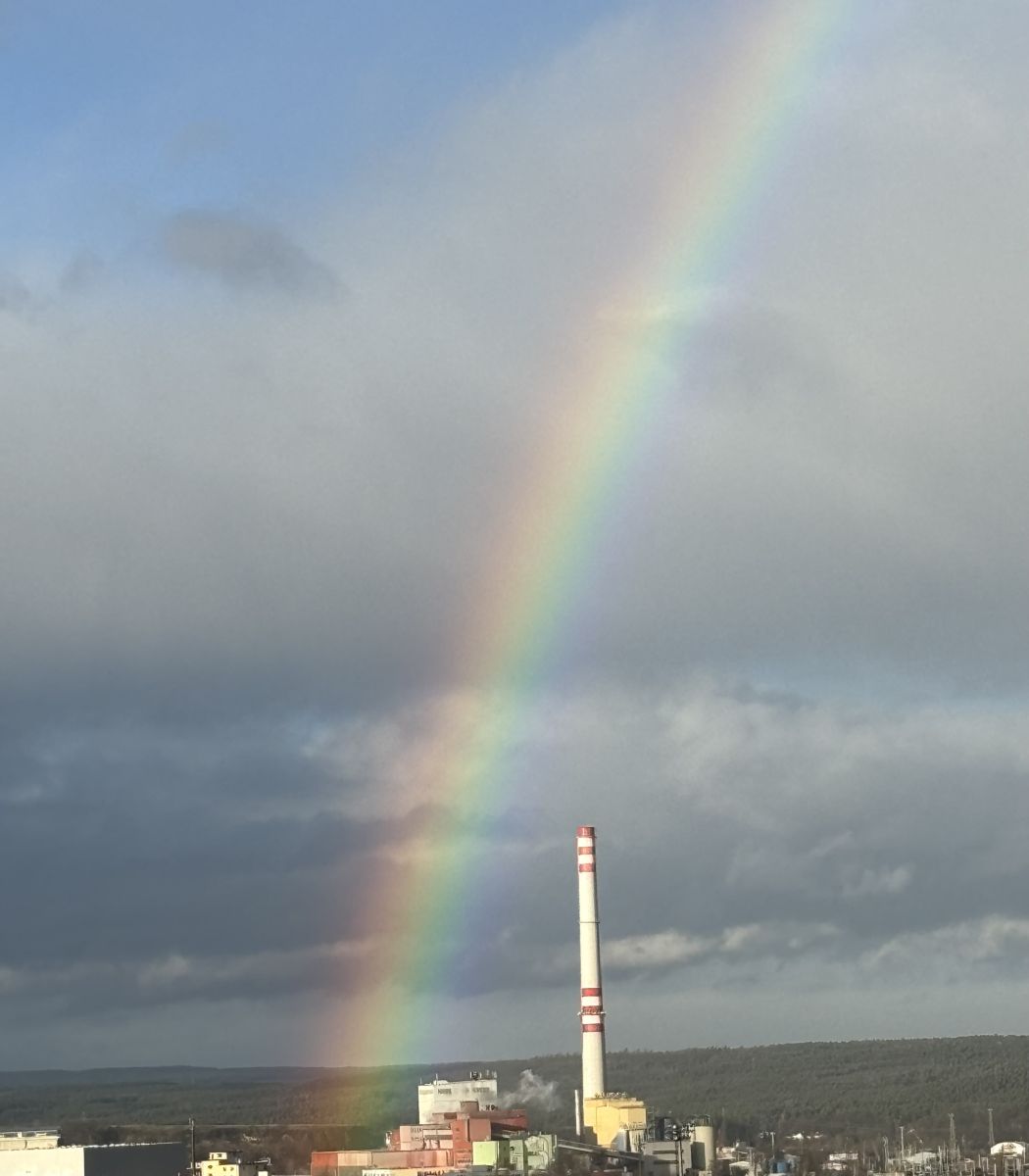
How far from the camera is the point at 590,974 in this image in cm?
15562

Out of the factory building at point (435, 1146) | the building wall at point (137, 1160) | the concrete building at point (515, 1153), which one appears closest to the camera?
the concrete building at point (515, 1153)

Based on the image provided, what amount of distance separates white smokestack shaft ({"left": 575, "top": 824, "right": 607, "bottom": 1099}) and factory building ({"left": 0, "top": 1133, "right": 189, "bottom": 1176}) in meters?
30.8

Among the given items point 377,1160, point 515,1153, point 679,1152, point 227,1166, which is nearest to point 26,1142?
point 227,1166

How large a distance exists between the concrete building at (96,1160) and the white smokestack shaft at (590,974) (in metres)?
30.8

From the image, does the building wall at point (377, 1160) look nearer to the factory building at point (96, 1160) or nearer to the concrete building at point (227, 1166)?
the concrete building at point (227, 1166)

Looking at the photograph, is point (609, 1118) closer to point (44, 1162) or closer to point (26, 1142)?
point (44, 1162)

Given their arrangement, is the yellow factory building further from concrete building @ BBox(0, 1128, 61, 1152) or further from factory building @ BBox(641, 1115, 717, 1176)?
concrete building @ BBox(0, 1128, 61, 1152)

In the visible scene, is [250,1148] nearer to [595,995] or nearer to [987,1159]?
[595,995]

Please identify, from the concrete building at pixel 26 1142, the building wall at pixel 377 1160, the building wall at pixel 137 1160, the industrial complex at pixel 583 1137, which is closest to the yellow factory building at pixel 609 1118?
the industrial complex at pixel 583 1137

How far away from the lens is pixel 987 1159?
619 feet

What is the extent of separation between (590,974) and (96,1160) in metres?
37.6

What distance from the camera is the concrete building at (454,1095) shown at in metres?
168

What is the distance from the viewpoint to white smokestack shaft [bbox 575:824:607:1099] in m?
155

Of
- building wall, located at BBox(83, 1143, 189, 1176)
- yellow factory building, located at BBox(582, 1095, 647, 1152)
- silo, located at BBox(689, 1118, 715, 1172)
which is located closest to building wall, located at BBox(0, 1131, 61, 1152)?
building wall, located at BBox(83, 1143, 189, 1176)
